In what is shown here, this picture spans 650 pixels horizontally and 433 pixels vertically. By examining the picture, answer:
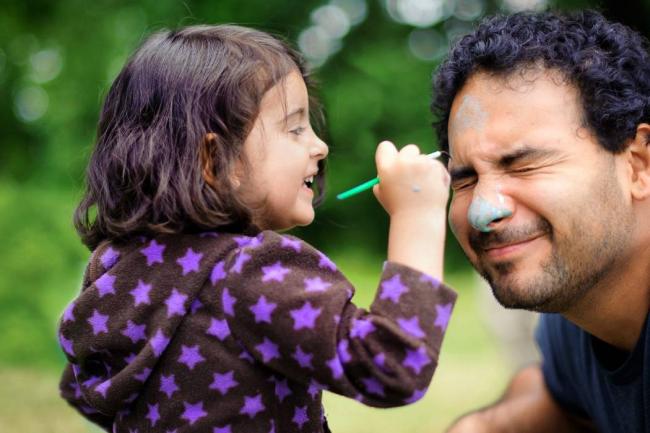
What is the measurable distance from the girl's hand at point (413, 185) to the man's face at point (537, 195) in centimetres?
32

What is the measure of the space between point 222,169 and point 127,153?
Result: 0.20 meters

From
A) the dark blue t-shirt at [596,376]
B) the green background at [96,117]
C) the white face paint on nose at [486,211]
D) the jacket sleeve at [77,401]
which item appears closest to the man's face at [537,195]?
the white face paint on nose at [486,211]

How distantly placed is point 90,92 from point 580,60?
20.8 feet

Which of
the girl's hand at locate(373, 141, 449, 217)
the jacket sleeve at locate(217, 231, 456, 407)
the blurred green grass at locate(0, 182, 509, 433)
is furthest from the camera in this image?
the blurred green grass at locate(0, 182, 509, 433)

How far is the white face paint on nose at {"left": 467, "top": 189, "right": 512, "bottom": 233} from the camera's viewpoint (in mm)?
2016

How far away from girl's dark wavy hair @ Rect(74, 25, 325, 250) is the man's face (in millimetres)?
549

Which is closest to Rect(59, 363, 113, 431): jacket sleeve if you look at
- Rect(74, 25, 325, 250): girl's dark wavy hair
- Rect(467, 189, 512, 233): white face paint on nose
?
Rect(74, 25, 325, 250): girl's dark wavy hair

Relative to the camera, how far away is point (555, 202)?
2.02 m

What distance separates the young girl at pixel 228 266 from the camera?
5.16 ft

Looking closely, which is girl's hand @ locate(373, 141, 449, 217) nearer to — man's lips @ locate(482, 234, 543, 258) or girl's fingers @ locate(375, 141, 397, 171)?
girl's fingers @ locate(375, 141, 397, 171)

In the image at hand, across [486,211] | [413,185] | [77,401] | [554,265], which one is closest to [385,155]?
[413,185]

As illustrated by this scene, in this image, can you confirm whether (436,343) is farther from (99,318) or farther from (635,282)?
(635,282)

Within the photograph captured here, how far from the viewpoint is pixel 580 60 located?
2.17 metres

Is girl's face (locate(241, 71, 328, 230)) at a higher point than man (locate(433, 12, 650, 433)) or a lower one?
higher
